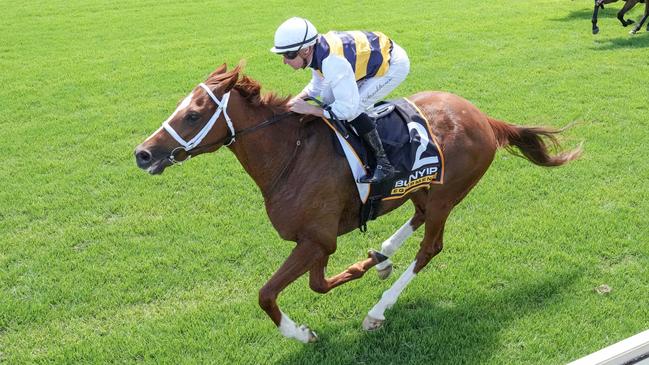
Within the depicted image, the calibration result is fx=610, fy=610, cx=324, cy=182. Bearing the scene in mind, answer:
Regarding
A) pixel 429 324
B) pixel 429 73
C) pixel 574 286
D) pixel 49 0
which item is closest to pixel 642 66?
pixel 429 73

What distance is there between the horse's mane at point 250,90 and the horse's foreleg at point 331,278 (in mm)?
1124

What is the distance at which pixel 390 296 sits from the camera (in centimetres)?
445

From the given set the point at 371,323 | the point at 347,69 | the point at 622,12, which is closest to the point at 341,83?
the point at 347,69

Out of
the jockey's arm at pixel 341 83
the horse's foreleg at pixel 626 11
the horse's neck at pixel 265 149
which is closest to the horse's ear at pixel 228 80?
the horse's neck at pixel 265 149

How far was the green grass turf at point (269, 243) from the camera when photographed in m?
4.25

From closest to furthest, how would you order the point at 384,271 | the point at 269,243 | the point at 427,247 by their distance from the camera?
1. the point at 427,247
2. the point at 384,271
3. the point at 269,243

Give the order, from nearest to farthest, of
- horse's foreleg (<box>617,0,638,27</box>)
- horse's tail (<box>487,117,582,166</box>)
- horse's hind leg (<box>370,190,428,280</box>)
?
horse's hind leg (<box>370,190,428,280</box>), horse's tail (<box>487,117,582,166</box>), horse's foreleg (<box>617,0,638,27</box>)

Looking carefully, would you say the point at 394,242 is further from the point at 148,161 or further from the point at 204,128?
the point at 148,161

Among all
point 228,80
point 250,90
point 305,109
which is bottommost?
point 305,109

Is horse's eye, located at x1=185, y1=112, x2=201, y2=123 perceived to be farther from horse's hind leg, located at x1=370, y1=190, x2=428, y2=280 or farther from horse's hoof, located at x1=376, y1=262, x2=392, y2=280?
horse's hoof, located at x1=376, y1=262, x2=392, y2=280

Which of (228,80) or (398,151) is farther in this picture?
(398,151)

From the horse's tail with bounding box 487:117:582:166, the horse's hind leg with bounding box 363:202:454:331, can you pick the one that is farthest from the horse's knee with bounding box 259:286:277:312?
the horse's tail with bounding box 487:117:582:166

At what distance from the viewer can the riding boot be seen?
4.14 m

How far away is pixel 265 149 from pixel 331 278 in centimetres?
115
